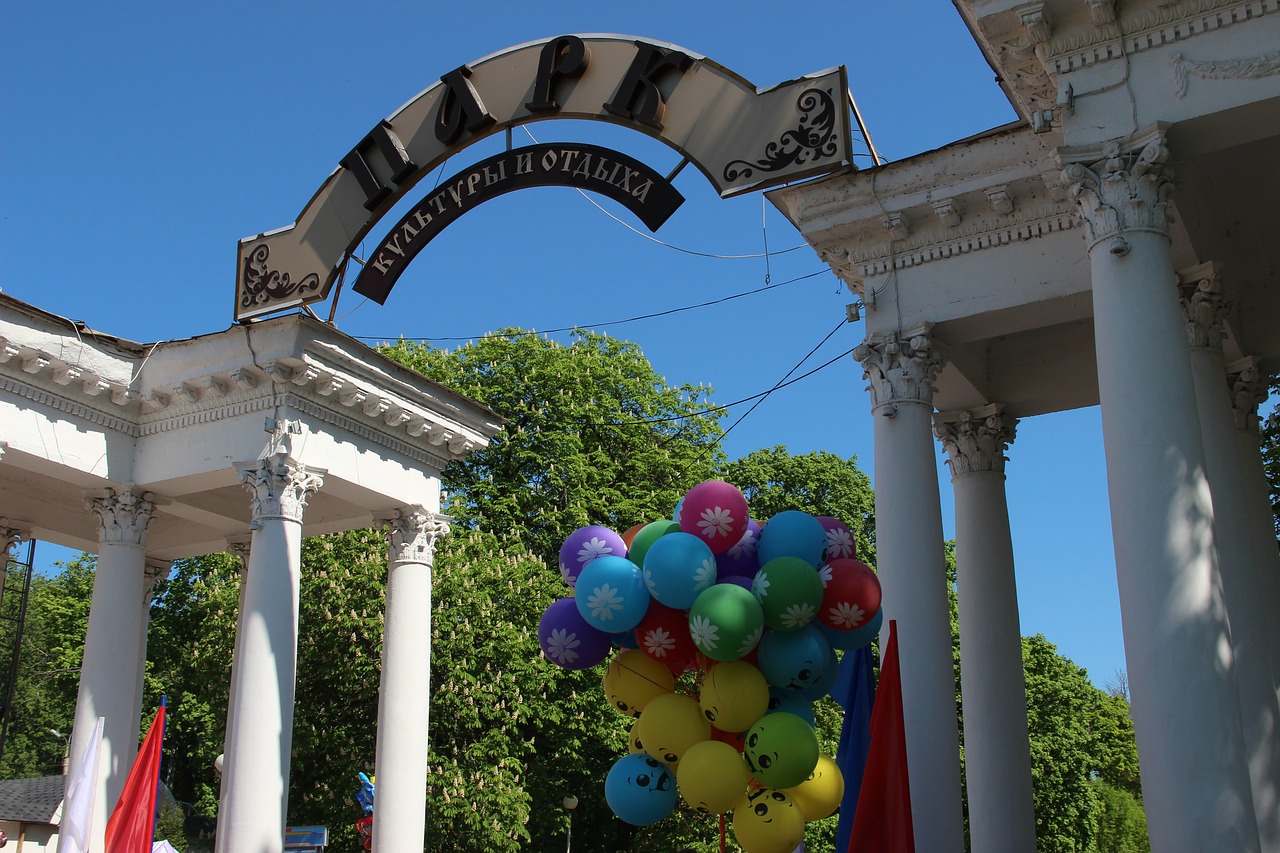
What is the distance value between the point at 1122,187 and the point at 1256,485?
19.1 ft

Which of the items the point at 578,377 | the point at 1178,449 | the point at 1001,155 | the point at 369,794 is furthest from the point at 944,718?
the point at 578,377

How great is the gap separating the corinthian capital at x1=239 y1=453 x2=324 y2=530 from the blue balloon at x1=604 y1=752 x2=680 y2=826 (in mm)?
7053

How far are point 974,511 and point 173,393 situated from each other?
479 inches

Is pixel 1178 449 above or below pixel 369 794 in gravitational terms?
above

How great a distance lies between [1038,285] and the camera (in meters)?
14.0

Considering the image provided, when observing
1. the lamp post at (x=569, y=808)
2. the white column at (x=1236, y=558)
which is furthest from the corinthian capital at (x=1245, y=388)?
the lamp post at (x=569, y=808)

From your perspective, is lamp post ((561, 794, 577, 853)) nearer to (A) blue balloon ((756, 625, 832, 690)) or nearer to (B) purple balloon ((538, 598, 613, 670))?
(B) purple balloon ((538, 598, 613, 670))

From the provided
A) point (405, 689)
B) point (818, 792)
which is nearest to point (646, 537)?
point (818, 792)

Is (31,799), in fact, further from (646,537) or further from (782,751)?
(782,751)

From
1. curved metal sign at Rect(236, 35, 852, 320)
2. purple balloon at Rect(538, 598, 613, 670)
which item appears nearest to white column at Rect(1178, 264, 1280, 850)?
curved metal sign at Rect(236, 35, 852, 320)

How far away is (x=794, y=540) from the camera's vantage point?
41.7 ft

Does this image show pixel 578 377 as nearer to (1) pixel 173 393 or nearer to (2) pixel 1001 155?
(1) pixel 173 393

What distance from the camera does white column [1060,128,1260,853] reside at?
31.5 feet

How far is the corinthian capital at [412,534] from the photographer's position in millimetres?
19688
